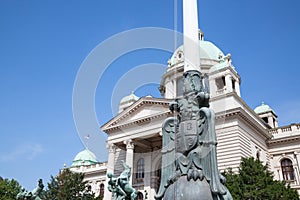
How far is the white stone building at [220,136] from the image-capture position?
3222cm

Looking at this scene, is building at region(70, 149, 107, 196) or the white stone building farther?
building at region(70, 149, 107, 196)

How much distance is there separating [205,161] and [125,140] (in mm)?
31156

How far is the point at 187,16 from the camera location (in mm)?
10727

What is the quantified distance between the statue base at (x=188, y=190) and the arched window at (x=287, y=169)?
34.5 m

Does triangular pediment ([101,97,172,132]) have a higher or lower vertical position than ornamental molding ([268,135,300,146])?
higher

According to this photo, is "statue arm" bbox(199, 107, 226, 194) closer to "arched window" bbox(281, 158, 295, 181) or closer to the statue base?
the statue base

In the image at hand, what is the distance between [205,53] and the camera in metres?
47.8

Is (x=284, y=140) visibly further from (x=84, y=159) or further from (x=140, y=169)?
(x=84, y=159)

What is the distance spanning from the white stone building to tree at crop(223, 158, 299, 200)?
683 cm

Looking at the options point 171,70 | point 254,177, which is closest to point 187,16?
point 254,177

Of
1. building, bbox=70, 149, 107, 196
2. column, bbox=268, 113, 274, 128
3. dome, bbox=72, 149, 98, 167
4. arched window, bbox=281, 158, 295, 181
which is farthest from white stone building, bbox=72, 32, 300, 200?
dome, bbox=72, 149, 98, 167

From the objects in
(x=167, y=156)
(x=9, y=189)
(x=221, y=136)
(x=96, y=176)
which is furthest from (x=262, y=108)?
(x=167, y=156)

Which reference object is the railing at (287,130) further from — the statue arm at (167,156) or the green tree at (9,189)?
the statue arm at (167,156)

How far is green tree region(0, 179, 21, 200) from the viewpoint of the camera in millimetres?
38031
